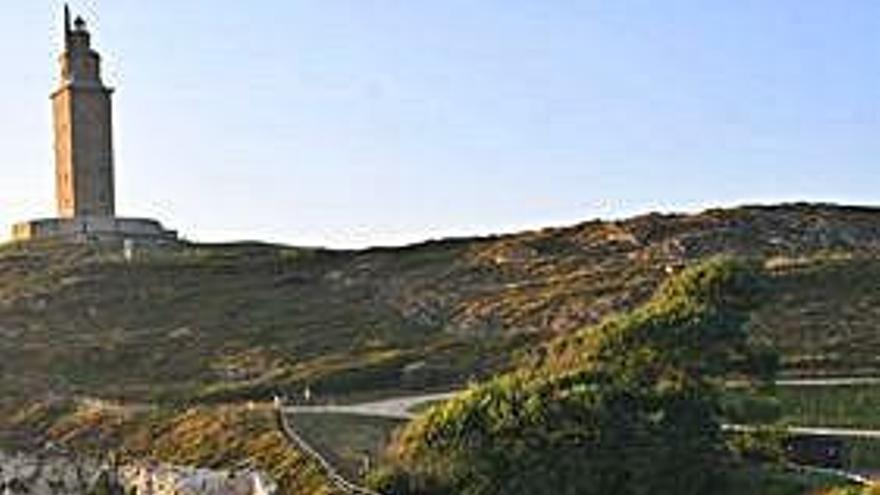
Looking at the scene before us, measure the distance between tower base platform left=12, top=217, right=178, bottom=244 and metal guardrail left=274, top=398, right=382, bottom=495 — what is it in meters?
56.4

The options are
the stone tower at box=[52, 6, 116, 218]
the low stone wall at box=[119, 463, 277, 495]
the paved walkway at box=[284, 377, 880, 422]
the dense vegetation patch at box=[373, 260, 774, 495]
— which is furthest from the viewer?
the stone tower at box=[52, 6, 116, 218]

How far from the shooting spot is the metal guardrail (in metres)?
50.1

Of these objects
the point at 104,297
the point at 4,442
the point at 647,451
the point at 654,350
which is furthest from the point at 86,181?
the point at 647,451

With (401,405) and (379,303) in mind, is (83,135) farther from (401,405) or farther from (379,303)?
(401,405)

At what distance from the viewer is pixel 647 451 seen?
46.9 meters

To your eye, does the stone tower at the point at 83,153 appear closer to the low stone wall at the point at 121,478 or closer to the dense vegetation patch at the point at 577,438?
the low stone wall at the point at 121,478

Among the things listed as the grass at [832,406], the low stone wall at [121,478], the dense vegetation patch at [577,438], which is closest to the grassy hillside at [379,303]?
the grass at [832,406]

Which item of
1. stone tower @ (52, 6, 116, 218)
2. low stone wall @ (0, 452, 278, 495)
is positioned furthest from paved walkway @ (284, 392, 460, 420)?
stone tower @ (52, 6, 116, 218)

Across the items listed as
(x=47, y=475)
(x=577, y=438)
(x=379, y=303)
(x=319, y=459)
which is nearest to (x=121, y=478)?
(x=47, y=475)

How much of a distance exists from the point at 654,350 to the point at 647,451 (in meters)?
8.79

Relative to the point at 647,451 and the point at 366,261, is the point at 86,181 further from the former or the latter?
the point at 647,451

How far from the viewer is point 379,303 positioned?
3900 inches

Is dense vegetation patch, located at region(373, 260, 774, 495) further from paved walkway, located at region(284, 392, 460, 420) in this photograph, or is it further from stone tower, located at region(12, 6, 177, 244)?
stone tower, located at region(12, 6, 177, 244)

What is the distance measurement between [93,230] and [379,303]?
95.3 ft
